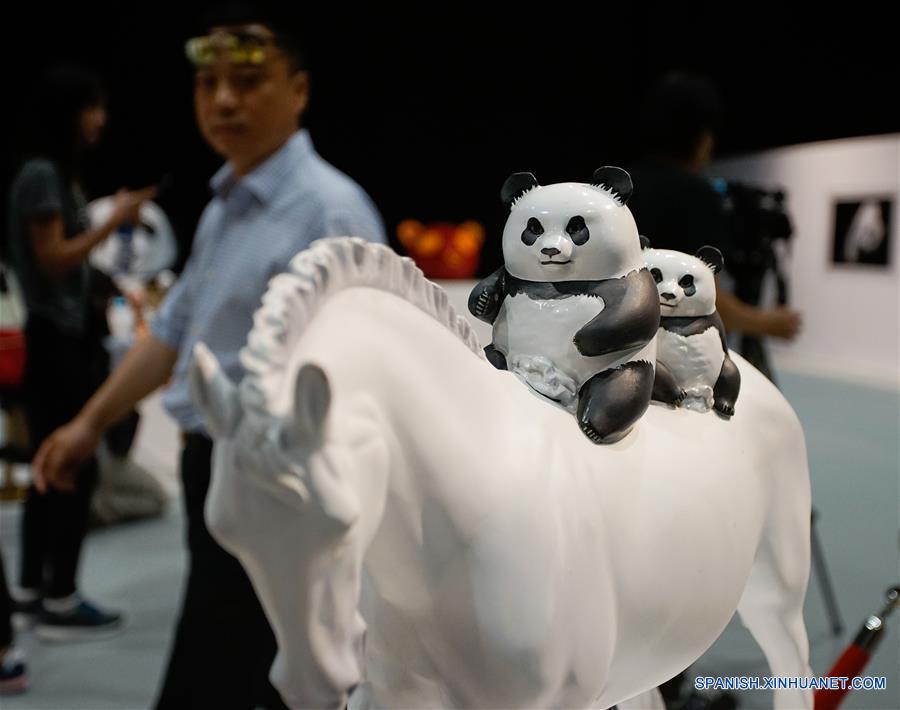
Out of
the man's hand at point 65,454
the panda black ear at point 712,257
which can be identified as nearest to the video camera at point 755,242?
the panda black ear at point 712,257

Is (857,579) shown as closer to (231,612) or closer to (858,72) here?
(231,612)

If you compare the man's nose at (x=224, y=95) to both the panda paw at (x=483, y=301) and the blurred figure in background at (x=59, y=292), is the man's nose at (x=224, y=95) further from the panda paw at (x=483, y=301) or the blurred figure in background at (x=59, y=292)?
the blurred figure in background at (x=59, y=292)

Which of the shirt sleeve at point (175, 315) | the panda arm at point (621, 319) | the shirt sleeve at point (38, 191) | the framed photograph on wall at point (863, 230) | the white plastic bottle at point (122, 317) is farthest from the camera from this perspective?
the framed photograph on wall at point (863, 230)

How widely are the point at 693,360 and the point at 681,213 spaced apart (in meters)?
0.57

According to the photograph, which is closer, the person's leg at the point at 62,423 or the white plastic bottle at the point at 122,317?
the person's leg at the point at 62,423

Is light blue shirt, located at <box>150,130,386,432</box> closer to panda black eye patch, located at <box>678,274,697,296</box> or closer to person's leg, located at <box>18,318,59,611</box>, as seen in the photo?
panda black eye patch, located at <box>678,274,697,296</box>

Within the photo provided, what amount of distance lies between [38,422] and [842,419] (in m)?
1.76

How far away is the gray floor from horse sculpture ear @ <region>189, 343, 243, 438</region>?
0.68 metres

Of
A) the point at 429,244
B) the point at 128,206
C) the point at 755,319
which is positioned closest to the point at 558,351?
the point at 755,319

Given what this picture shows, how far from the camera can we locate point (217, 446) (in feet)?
1.69

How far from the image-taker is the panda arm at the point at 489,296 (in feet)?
2.46

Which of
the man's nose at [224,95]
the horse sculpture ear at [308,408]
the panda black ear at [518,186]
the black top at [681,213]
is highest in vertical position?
the man's nose at [224,95]

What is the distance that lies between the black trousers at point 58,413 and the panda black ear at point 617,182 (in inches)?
72.3

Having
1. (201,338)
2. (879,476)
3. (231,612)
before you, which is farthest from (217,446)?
(879,476)
